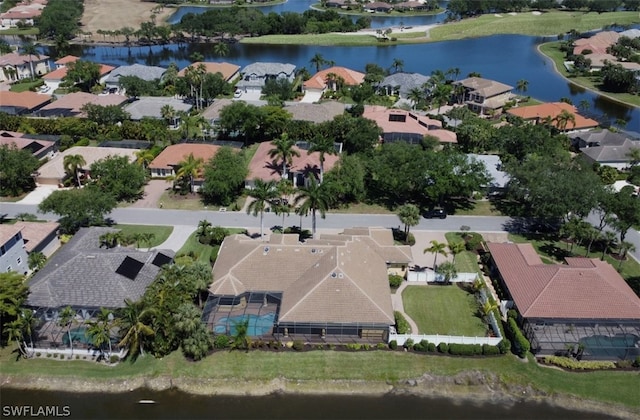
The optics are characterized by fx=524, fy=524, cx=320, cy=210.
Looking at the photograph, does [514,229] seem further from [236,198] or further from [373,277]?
[236,198]

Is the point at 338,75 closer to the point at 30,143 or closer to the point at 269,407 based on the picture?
the point at 30,143

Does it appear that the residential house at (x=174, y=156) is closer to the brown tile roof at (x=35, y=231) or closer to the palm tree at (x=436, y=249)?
the brown tile roof at (x=35, y=231)

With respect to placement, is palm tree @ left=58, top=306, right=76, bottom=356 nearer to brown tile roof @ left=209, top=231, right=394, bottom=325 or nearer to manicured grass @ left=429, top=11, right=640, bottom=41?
brown tile roof @ left=209, top=231, right=394, bottom=325

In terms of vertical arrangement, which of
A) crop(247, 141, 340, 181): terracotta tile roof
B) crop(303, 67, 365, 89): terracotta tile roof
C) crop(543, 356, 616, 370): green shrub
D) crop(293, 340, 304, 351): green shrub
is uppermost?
crop(303, 67, 365, 89): terracotta tile roof

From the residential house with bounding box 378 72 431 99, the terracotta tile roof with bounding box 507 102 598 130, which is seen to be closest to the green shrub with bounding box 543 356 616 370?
the terracotta tile roof with bounding box 507 102 598 130

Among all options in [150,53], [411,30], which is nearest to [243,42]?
[150,53]

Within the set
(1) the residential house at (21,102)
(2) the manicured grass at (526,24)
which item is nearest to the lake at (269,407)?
(1) the residential house at (21,102)
